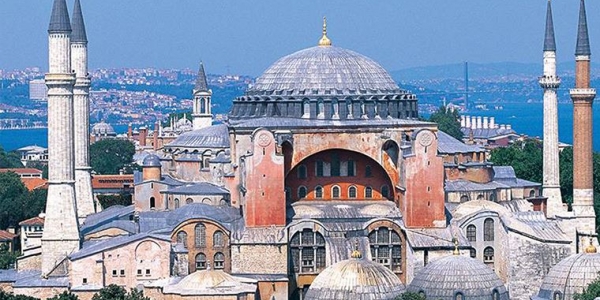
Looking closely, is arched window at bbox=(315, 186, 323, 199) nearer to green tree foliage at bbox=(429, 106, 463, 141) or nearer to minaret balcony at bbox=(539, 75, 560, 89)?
minaret balcony at bbox=(539, 75, 560, 89)

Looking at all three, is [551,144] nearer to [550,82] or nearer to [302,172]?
[550,82]

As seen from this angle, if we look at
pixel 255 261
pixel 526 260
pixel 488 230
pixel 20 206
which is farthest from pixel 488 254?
pixel 20 206

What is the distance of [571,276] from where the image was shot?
46.7m

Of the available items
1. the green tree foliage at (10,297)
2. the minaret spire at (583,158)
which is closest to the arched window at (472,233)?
the minaret spire at (583,158)

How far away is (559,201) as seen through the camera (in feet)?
205

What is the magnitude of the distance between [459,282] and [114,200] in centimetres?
2763

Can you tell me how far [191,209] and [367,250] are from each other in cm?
499

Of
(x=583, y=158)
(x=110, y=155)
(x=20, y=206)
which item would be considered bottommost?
(x=20, y=206)

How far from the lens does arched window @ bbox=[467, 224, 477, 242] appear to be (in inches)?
2062

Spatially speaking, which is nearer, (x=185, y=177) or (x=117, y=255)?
(x=117, y=255)

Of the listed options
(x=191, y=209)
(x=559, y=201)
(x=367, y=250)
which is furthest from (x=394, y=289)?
(x=559, y=201)

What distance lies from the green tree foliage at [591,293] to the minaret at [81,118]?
19145mm

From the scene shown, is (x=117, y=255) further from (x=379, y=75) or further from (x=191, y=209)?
(x=379, y=75)

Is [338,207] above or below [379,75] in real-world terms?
below
